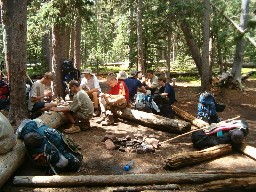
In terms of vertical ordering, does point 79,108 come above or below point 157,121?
above

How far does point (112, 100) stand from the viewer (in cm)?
912

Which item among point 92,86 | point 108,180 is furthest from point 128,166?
point 92,86

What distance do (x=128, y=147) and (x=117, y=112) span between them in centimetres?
252

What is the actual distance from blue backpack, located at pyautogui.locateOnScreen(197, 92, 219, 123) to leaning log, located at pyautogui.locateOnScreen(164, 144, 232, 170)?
1702mm

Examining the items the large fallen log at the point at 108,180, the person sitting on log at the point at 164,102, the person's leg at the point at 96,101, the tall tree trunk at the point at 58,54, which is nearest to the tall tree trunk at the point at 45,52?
the tall tree trunk at the point at 58,54

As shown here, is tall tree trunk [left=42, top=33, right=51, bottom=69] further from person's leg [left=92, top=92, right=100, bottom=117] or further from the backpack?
the backpack

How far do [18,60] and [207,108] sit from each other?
527cm

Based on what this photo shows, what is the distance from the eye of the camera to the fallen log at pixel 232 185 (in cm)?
504

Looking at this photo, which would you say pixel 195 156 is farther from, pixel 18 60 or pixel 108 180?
pixel 18 60

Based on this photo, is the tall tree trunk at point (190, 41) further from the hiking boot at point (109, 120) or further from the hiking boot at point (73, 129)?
the hiking boot at point (73, 129)

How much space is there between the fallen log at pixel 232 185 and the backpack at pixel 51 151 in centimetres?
254

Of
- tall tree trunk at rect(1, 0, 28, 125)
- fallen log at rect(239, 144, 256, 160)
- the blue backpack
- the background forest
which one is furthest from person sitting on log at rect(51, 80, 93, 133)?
fallen log at rect(239, 144, 256, 160)

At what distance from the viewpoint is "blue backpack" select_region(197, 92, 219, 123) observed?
8406mm

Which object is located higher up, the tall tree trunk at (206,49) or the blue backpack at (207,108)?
the tall tree trunk at (206,49)
